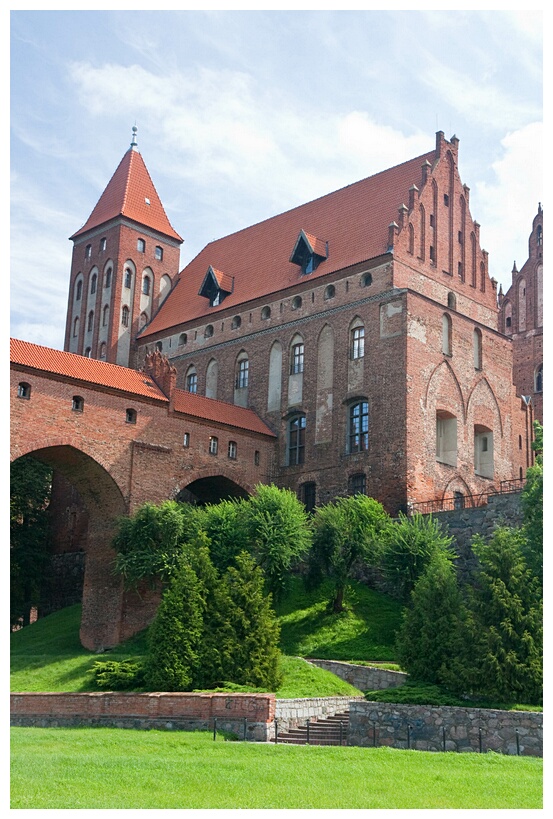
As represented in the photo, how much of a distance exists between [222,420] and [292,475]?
369cm

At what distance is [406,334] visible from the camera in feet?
116

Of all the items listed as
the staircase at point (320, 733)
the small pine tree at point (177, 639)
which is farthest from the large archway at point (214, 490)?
the staircase at point (320, 733)

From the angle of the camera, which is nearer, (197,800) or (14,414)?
(197,800)

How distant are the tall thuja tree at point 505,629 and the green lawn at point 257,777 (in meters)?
3.40

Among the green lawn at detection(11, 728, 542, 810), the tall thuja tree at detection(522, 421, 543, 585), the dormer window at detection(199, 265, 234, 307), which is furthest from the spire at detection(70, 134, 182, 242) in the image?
the green lawn at detection(11, 728, 542, 810)

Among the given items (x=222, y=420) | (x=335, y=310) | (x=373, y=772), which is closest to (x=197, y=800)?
(x=373, y=772)

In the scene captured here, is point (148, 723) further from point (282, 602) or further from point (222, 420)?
point (222, 420)

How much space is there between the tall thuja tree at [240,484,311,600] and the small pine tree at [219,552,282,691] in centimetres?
479

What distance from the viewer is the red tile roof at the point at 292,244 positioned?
38.6 m

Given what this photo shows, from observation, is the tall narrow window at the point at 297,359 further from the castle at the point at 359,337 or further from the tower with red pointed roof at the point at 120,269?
the tower with red pointed roof at the point at 120,269

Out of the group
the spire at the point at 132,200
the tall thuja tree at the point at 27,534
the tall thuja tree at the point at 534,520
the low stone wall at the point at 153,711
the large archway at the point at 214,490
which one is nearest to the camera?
the low stone wall at the point at 153,711

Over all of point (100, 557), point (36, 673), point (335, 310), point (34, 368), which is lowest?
point (36, 673)

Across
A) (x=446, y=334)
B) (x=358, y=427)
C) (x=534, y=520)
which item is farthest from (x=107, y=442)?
(x=446, y=334)

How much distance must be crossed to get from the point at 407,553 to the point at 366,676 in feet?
17.3
